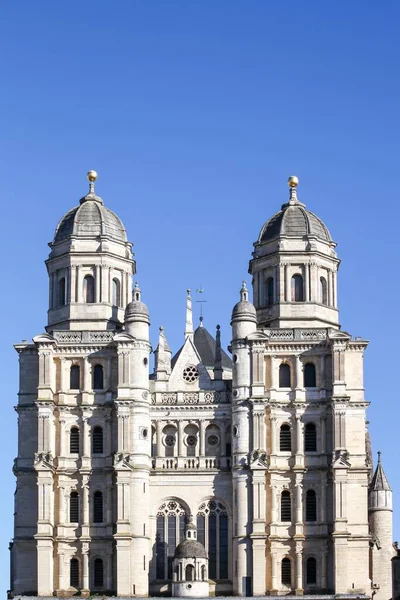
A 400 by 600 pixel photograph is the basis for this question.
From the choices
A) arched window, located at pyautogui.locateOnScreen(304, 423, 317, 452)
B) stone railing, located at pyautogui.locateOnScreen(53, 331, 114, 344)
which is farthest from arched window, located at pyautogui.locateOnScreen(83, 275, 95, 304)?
arched window, located at pyautogui.locateOnScreen(304, 423, 317, 452)

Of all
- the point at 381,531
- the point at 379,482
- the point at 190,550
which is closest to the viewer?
the point at 190,550

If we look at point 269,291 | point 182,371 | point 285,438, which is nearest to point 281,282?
point 269,291

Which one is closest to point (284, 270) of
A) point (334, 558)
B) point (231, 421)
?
point (231, 421)

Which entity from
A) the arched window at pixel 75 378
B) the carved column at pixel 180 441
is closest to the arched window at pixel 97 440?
the arched window at pixel 75 378

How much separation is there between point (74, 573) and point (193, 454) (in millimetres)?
9320

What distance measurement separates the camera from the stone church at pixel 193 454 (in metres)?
93.6

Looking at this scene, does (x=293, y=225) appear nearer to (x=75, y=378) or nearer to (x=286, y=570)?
(x=75, y=378)

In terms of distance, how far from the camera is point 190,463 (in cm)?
9675

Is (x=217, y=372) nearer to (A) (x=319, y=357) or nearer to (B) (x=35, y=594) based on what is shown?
(A) (x=319, y=357)

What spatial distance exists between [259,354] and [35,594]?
1783cm

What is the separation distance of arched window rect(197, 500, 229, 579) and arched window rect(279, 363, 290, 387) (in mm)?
7519

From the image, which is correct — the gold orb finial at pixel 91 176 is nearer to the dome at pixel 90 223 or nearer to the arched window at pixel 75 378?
the dome at pixel 90 223

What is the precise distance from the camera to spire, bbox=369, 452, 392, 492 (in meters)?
110

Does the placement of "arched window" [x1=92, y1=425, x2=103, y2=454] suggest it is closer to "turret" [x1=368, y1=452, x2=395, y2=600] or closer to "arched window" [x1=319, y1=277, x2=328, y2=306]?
"arched window" [x1=319, y1=277, x2=328, y2=306]
